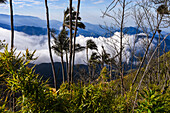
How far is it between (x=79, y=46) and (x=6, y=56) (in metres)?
16.7

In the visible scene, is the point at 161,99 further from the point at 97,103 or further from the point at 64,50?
the point at 64,50

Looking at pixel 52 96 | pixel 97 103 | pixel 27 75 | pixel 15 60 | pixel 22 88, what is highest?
pixel 15 60

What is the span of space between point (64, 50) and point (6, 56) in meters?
14.9

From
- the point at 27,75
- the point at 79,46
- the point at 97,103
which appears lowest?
the point at 97,103

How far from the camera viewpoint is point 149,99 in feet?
5.79

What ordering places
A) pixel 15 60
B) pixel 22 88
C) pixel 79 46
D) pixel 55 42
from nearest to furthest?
pixel 22 88 < pixel 15 60 < pixel 55 42 < pixel 79 46

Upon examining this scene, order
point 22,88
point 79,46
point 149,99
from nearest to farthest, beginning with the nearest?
point 22,88, point 149,99, point 79,46

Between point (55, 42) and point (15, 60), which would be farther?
point (55, 42)

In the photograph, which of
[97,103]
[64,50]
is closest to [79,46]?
[64,50]

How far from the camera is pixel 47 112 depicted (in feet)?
4.87

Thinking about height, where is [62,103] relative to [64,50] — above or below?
below

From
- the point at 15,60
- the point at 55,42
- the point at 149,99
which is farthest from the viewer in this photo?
the point at 55,42

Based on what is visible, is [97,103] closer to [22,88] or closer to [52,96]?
[52,96]

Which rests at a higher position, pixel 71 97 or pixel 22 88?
pixel 22 88
